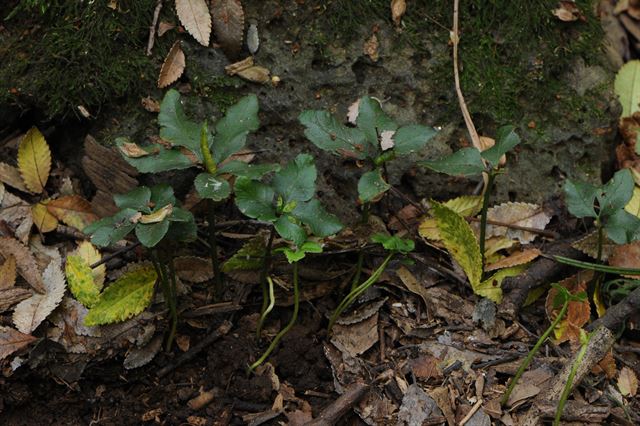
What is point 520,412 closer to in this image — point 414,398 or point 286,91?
point 414,398

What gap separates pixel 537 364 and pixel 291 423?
2.83 feet

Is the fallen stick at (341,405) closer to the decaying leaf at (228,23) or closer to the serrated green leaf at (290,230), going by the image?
the serrated green leaf at (290,230)

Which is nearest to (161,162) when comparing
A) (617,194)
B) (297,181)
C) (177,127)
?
(177,127)

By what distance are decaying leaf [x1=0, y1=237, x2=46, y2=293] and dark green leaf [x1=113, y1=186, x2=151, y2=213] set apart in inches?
20.1

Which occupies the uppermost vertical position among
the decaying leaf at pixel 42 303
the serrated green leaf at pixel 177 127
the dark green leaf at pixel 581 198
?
the serrated green leaf at pixel 177 127

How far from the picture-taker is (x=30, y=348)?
240cm

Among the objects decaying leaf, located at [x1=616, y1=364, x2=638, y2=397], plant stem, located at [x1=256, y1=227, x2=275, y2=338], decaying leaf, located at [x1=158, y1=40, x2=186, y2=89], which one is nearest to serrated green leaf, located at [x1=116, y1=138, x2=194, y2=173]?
plant stem, located at [x1=256, y1=227, x2=275, y2=338]

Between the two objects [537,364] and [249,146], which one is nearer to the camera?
[537,364]

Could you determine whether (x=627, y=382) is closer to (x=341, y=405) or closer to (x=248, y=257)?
(x=341, y=405)

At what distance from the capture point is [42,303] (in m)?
2.49

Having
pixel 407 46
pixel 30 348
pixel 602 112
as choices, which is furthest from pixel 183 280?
pixel 602 112

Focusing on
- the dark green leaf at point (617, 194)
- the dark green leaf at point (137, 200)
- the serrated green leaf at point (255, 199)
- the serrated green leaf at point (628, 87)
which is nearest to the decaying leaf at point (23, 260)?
the dark green leaf at point (137, 200)

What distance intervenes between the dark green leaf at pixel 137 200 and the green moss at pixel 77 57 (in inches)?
26.5

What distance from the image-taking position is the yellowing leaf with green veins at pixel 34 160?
9.21 ft
